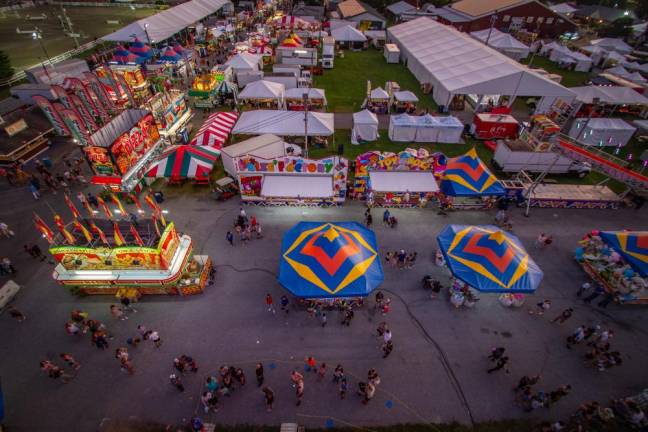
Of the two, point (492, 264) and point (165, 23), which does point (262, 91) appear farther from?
point (165, 23)

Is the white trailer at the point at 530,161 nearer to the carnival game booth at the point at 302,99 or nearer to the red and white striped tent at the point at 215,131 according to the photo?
the carnival game booth at the point at 302,99

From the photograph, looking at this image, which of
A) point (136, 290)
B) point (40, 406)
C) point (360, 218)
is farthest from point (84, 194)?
point (360, 218)

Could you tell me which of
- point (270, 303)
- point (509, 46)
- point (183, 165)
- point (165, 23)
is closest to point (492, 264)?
point (270, 303)

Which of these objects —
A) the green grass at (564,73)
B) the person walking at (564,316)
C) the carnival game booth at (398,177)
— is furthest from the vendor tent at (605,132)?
the person walking at (564,316)

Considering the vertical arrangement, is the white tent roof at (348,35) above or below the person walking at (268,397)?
above

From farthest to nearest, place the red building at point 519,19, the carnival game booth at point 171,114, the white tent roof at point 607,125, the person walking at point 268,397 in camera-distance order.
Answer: the red building at point 519,19, the white tent roof at point 607,125, the carnival game booth at point 171,114, the person walking at point 268,397

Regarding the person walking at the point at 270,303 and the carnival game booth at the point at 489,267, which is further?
the person walking at the point at 270,303

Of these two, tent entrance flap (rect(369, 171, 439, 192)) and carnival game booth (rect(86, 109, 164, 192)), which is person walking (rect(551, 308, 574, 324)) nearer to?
tent entrance flap (rect(369, 171, 439, 192))
